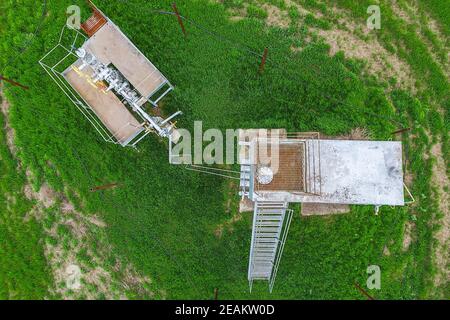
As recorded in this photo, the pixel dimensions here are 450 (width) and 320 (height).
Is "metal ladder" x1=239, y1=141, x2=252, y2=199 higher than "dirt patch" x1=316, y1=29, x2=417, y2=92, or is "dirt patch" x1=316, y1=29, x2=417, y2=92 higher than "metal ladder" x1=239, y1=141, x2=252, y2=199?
"dirt patch" x1=316, y1=29, x2=417, y2=92

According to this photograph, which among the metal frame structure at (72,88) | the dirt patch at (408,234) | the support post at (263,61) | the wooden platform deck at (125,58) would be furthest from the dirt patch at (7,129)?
the dirt patch at (408,234)

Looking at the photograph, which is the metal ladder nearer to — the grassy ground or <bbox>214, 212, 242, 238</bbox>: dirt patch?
the grassy ground

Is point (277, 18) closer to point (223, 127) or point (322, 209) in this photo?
point (223, 127)

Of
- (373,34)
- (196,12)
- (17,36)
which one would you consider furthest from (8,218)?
(373,34)

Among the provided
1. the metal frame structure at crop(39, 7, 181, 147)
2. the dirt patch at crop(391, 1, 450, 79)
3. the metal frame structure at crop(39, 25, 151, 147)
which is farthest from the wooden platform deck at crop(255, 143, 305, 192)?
the dirt patch at crop(391, 1, 450, 79)

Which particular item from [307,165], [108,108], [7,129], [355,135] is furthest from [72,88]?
[355,135]

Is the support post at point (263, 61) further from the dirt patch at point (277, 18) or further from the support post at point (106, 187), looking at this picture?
the support post at point (106, 187)
